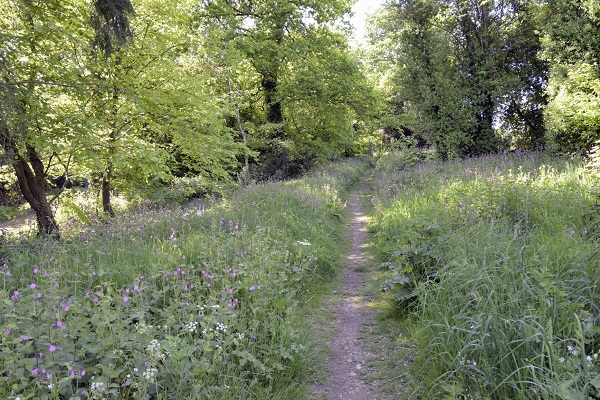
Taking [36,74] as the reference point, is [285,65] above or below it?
above

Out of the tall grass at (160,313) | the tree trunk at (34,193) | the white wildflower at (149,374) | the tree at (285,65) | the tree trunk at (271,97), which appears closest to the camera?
the white wildflower at (149,374)

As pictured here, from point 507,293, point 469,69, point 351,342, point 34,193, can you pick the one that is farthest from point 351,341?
point 469,69

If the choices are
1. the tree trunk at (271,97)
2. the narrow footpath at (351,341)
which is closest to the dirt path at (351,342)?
the narrow footpath at (351,341)

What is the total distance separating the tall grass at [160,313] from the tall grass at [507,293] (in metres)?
1.29

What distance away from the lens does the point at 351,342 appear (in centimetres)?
400

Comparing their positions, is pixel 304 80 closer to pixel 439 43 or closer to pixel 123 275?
pixel 439 43

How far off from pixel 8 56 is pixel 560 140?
49.1ft

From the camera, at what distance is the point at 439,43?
16.2 metres

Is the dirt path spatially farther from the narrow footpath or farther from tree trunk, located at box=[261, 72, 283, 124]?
tree trunk, located at box=[261, 72, 283, 124]

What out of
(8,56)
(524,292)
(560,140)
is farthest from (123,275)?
(560,140)

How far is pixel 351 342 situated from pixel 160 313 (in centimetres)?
209

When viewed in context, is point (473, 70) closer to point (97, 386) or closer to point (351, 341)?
point (351, 341)

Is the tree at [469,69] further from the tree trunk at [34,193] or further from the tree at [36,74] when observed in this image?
the tree trunk at [34,193]

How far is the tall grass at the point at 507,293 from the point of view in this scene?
234 centimetres
